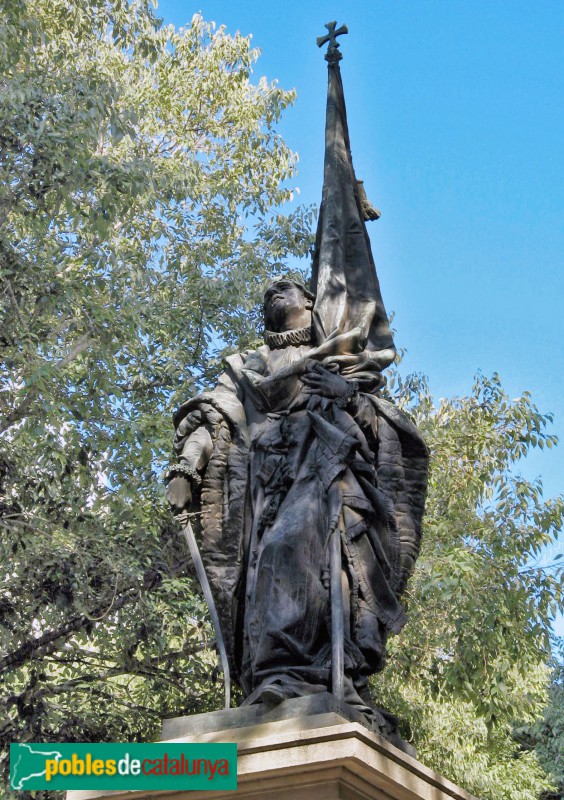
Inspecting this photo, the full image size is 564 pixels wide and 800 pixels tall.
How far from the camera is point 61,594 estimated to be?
1131 cm

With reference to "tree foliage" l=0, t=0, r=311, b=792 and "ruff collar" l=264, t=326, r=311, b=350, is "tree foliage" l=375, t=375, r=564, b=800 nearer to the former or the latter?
"tree foliage" l=0, t=0, r=311, b=792

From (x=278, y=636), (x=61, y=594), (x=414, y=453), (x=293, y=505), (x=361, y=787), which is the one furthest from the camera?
(x=61, y=594)

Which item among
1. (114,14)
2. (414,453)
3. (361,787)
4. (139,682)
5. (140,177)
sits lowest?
(361,787)

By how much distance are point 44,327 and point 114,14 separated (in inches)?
156

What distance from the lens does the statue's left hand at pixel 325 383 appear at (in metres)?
5.72

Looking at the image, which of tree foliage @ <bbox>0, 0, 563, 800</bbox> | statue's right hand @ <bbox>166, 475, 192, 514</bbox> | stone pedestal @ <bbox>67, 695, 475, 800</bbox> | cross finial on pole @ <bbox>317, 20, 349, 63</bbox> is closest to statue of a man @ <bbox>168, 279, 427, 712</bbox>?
statue's right hand @ <bbox>166, 475, 192, 514</bbox>

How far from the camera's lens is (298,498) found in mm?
5402

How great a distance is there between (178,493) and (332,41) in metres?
3.09

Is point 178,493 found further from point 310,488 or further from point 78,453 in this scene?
point 78,453

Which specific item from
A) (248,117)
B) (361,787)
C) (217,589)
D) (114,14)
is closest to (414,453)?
(217,589)

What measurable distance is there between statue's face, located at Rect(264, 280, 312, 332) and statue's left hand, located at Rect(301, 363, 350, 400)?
46 cm

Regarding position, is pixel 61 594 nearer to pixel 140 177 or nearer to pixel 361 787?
pixel 140 177

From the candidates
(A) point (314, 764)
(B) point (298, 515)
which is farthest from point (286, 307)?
(A) point (314, 764)

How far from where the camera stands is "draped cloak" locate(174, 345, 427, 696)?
5051 mm
